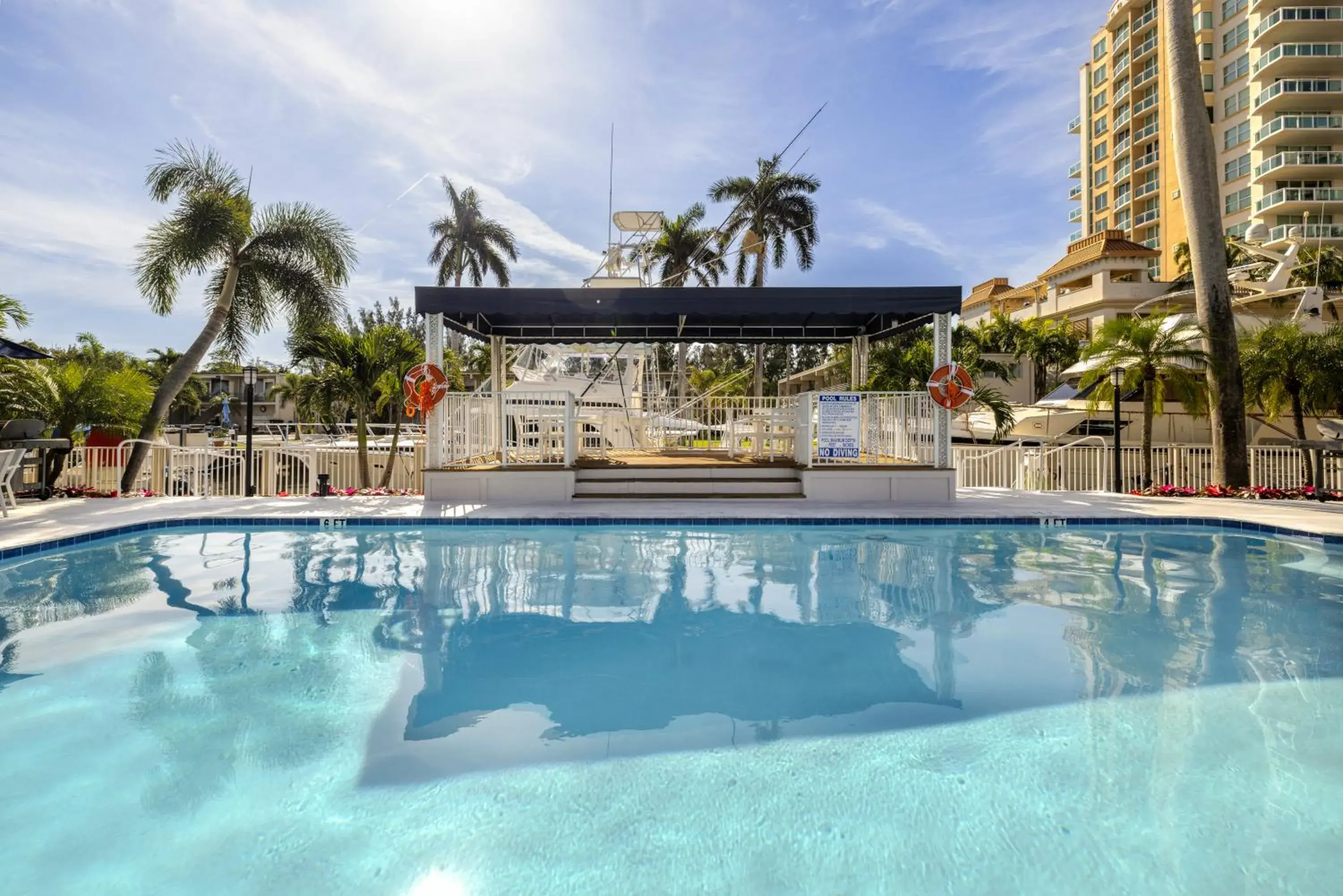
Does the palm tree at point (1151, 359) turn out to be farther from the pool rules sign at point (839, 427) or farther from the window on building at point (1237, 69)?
the window on building at point (1237, 69)

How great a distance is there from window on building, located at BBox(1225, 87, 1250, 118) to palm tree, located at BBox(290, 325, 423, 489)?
154 feet

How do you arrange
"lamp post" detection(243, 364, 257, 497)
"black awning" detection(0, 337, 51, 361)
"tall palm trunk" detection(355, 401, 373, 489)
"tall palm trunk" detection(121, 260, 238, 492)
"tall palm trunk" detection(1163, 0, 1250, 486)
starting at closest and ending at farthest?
"black awning" detection(0, 337, 51, 361) < "lamp post" detection(243, 364, 257, 497) < "tall palm trunk" detection(1163, 0, 1250, 486) < "tall palm trunk" detection(121, 260, 238, 492) < "tall palm trunk" detection(355, 401, 373, 489)

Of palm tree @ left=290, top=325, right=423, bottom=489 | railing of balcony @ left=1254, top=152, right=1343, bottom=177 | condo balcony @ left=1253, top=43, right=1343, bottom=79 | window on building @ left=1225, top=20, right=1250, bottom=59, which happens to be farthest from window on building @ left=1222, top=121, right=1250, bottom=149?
palm tree @ left=290, top=325, right=423, bottom=489

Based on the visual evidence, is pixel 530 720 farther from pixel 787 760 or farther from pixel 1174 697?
pixel 1174 697

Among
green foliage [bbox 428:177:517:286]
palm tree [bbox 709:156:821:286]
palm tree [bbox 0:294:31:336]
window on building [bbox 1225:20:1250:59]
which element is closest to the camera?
palm tree [bbox 0:294:31:336]

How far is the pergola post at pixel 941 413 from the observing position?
388 inches

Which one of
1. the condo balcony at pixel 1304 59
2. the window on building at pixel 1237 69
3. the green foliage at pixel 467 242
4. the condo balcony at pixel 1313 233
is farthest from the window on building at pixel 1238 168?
the green foliage at pixel 467 242

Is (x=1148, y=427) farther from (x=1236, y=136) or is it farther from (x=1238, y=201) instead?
(x=1236, y=136)

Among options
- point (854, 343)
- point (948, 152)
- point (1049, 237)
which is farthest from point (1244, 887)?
point (1049, 237)

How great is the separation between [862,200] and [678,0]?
37.8 feet

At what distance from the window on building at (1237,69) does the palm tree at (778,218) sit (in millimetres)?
29766

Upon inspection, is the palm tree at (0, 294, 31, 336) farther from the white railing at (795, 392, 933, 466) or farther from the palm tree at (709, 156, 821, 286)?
the palm tree at (709, 156, 821, 286)

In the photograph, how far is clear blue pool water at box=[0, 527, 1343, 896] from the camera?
2283 millimetres

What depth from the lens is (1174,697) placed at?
142 inches
